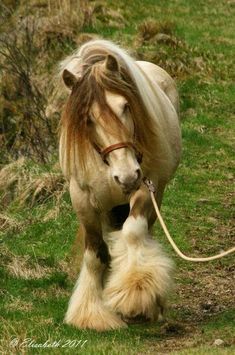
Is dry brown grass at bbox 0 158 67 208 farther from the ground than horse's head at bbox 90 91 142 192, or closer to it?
closer to it

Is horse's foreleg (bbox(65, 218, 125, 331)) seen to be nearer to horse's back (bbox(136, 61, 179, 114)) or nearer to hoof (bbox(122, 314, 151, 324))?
hoof (bbox(122, 314, 151, 324))

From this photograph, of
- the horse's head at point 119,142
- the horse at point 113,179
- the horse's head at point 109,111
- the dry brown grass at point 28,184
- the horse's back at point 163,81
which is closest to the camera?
the horse's head at point 119,142

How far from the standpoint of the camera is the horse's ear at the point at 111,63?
23.0 feet

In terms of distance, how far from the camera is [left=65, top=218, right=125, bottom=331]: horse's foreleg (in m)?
7.46

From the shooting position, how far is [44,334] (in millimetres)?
6973

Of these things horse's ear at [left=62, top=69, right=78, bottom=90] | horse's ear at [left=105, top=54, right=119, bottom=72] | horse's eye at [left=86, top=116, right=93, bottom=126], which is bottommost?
horse's eye at [left=86, top=116, right=93, bottom=126]

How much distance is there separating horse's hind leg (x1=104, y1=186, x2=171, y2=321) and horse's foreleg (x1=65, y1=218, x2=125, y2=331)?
314 mm

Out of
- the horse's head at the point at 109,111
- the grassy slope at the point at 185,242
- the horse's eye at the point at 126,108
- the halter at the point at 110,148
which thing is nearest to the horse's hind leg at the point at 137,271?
the grassy slope at the point at 185,242

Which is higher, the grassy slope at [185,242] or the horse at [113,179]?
the horse at [113,179]

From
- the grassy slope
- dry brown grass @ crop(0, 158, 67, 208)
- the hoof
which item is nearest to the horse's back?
the grassy slope

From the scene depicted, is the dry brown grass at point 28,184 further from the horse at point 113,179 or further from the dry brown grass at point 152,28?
the dry brown grass at point 152,28

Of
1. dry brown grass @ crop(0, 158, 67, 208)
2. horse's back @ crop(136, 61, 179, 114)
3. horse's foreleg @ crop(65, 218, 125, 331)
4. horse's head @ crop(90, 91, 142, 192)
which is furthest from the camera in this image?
A: dry brown grass @ crop(0, 158, 67, 208)

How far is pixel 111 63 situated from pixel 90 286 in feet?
5.86

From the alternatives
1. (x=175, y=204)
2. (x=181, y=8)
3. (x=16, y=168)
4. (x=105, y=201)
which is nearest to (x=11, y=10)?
(x=181, y=8)
